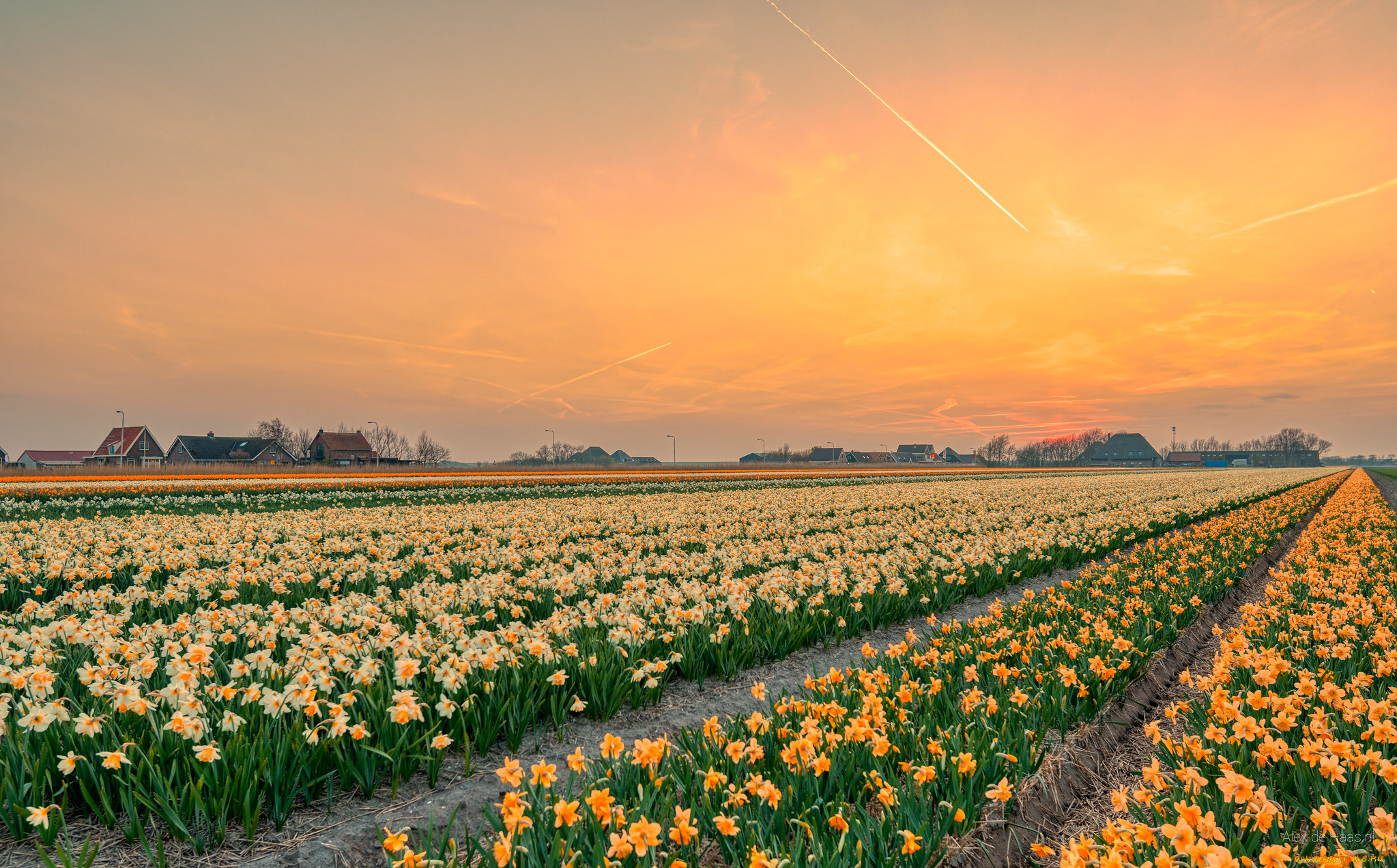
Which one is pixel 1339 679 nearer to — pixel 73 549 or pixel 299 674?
pixel 299 674

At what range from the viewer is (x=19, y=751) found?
3777mm

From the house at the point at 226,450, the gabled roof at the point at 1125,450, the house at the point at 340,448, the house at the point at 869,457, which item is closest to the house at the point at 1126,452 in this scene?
the gabled roof at the point at 1125,450

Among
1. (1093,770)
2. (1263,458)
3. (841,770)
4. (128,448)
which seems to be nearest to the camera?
(841,770)

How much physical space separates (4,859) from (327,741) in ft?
5.40

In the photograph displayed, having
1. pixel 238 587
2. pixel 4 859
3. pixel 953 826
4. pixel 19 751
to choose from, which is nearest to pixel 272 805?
pixel 4 859

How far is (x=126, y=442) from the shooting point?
9144 cm

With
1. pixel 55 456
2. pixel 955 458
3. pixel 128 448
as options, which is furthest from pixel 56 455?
pixel 955 458

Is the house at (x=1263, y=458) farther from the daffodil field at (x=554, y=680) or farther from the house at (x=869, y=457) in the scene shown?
the daffodil field at (x=554, y=680)

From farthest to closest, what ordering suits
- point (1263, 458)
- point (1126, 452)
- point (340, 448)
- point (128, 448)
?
1. point (1263, 458)
2. point (1126, 452)
3. point (340, 448)
4. point (128, 448)

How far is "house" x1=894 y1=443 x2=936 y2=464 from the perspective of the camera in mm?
171750

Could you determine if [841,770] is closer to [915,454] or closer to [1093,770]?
[1093,770]

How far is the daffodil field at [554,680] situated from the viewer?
134 inches

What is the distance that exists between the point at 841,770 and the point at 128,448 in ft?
405

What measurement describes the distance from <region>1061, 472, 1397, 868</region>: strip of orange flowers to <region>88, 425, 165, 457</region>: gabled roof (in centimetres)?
12339
